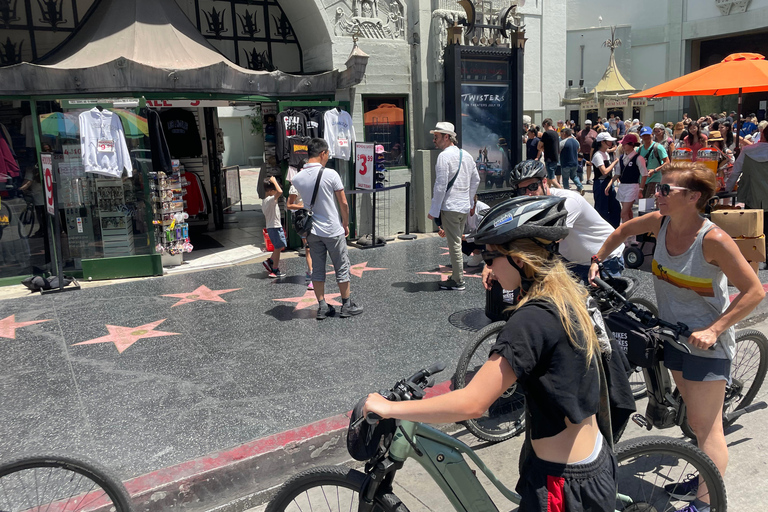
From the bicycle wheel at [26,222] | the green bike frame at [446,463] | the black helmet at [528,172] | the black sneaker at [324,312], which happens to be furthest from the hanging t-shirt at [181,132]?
the green bike frame at [446,463]

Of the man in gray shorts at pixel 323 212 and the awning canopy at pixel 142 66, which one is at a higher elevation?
the awning canopy at pixel 142 66

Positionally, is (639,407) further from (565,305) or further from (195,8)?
(195,8)

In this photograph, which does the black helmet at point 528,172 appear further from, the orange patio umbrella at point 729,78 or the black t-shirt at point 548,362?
the orange patio umbrella at point 729,78

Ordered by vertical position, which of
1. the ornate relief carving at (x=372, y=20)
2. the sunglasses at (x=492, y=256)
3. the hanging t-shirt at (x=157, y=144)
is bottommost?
the sunglasses at (x=492, y=256)

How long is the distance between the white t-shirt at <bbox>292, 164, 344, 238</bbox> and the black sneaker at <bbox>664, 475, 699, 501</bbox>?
4.45 m

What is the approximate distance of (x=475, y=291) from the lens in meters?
7.86

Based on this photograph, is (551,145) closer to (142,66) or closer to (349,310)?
(349,310)

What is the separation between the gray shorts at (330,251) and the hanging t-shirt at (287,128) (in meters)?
3.65

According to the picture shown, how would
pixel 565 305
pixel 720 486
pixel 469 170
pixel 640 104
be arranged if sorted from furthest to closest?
pixel 640 104, pixel 469 170, pixel 720 486, pixel 565 305

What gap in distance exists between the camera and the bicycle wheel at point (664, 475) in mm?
2705

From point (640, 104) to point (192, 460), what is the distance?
34.9 m

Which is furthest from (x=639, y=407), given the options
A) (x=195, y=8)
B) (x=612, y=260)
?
(x=195, y=8)

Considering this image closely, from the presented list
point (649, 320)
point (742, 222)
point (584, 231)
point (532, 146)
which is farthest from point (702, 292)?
point (532, 146)

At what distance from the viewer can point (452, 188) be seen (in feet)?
24.5
